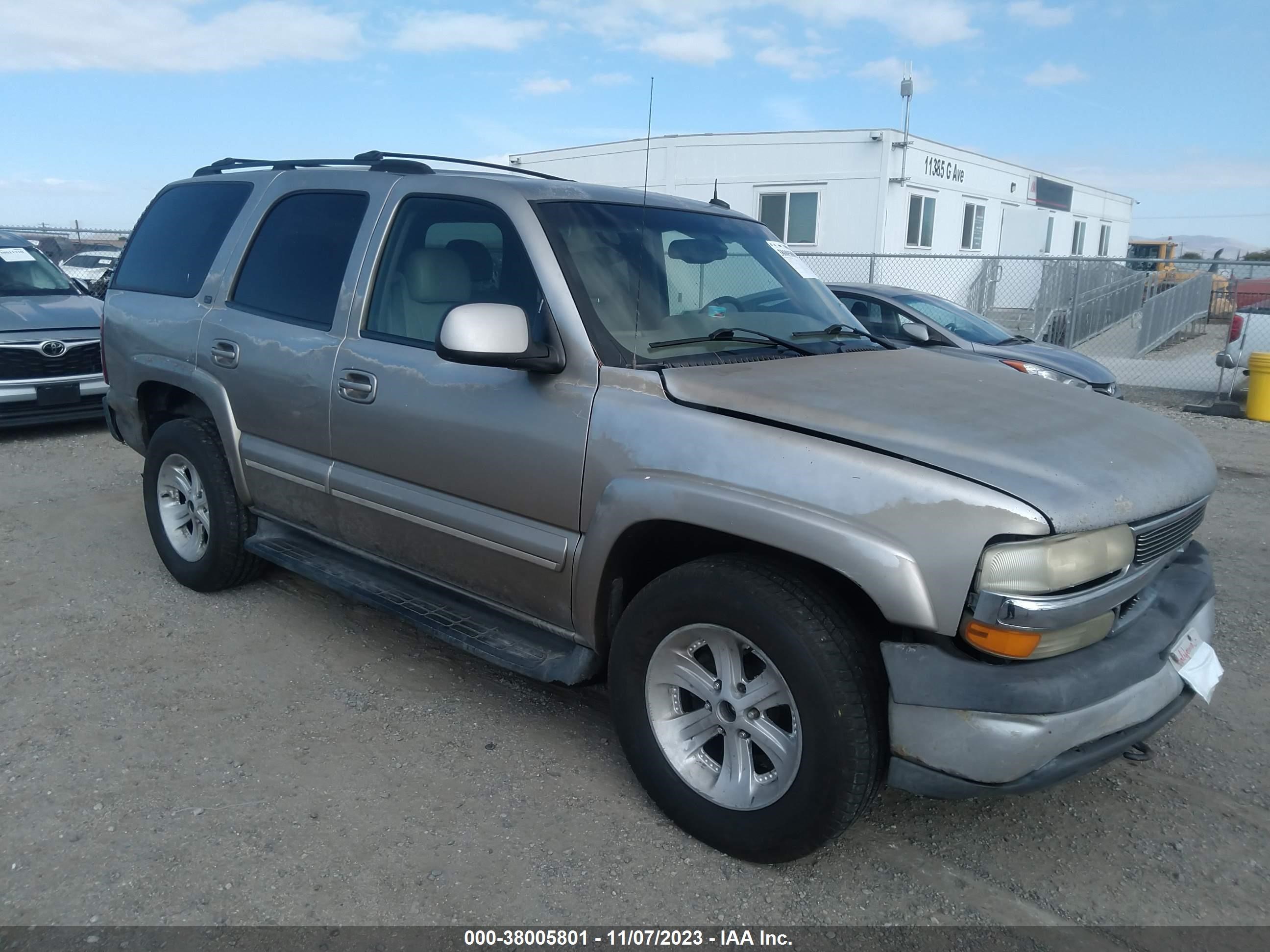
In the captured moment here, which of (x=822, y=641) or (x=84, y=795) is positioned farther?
(x=84, y=795)

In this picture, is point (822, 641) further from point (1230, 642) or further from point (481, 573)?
point (1230, 642)

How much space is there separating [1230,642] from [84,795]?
188 inches

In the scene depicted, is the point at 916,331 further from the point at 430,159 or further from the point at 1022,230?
the point at 1022,230

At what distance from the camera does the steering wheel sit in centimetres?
347

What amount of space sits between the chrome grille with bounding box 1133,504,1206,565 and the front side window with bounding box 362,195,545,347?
1.94m

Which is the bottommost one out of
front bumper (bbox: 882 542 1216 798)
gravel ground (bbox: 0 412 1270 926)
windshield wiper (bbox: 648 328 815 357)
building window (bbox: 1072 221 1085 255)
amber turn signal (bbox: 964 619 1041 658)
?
gravel ground (bbox: 0 412 1270 926)

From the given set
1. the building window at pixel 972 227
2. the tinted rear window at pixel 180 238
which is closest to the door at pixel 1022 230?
the building window at pixel 972 227

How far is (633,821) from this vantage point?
3.02 metres

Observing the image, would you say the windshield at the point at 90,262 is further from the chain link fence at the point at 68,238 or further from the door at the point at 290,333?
the door at the point at 290,333

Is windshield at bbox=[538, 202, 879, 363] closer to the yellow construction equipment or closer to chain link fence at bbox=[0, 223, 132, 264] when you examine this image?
A: the yellow construction equipment

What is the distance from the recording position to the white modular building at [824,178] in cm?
1912

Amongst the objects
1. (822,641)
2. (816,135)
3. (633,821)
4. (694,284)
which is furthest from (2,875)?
(816,135)

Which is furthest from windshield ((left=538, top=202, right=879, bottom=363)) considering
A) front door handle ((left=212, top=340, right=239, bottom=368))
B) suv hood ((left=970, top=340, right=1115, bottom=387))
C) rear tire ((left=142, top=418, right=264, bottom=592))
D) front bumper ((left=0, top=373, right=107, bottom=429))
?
front bumper ((left=0, top=373, right=107, bottom=429))

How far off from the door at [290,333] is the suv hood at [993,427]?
1.63 meters
